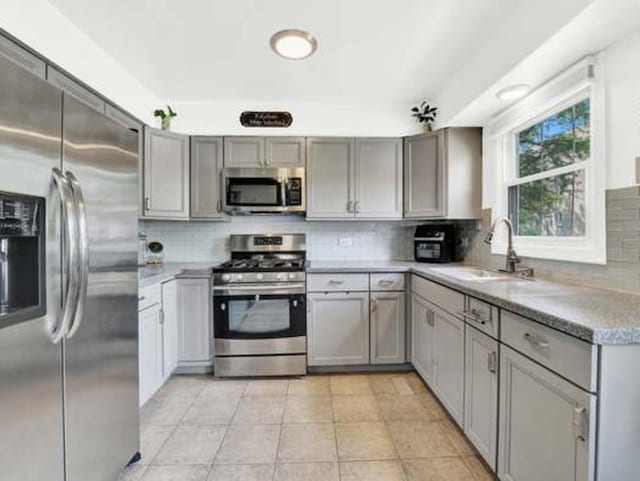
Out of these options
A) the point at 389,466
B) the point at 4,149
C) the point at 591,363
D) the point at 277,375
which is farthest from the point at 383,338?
the point at 4,149

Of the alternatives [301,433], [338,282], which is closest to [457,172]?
[338,282]

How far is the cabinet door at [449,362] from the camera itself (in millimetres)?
1928

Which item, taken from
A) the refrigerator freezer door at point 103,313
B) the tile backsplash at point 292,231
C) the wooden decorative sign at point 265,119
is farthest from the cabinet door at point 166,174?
the refrigerator freezer door at point 103,313

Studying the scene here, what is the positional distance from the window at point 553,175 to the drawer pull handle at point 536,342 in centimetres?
99

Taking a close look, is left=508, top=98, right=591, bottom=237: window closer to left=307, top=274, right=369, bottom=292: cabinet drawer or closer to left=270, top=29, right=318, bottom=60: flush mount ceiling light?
left=307, top=274, right=369, bottom=292: cabinet drawer

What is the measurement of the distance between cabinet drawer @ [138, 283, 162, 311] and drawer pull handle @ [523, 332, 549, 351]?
2.12 m

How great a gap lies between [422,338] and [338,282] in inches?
31.0

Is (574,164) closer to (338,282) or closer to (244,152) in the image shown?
(338,282)

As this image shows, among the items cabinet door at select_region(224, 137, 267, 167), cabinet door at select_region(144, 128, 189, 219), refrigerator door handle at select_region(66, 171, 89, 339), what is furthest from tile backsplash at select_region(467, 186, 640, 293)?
cabinet door at select_region(144, 128, 189, 219)

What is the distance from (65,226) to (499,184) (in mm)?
2807

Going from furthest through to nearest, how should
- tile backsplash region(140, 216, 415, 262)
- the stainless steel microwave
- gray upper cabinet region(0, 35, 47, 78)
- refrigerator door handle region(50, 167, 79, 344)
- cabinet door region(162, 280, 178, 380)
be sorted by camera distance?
tile backsplash region(140, 216, 415, 262)
the stainless steel microwave
cabinet door region(162, 280, 178, 380)
gray upper cabinet region(0, 35, 47, 78)
refrigerator door handle region(50, 167, 79, 344)

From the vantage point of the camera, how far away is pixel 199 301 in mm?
2850

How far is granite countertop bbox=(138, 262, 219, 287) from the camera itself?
7.98 feet

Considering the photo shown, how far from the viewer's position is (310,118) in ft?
10.8
